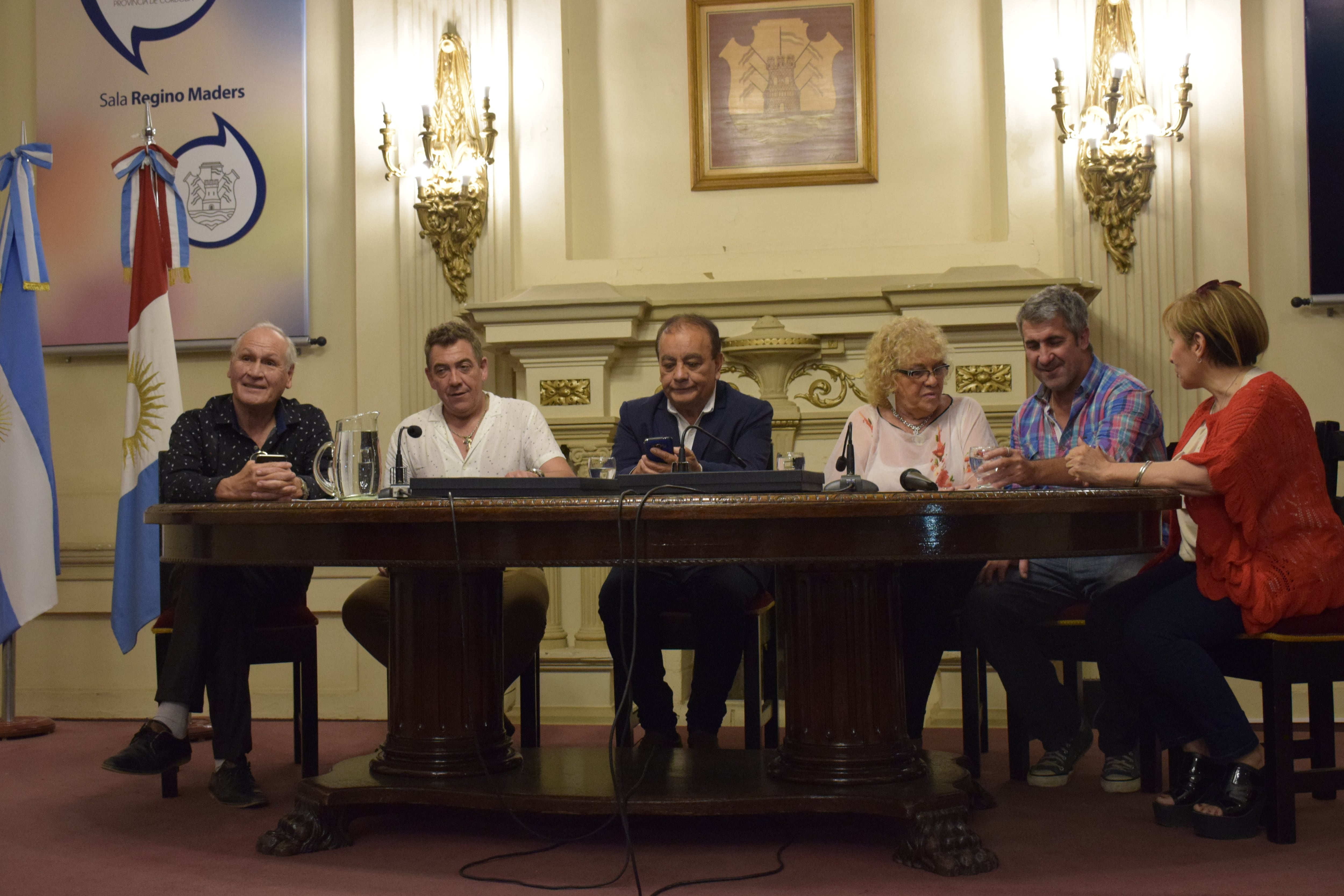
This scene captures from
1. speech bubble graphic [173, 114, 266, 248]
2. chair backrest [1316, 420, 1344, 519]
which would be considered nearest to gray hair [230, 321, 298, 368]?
speech bubble graphic [173, 114, 266, 248]

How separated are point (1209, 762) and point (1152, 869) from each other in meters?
0.40

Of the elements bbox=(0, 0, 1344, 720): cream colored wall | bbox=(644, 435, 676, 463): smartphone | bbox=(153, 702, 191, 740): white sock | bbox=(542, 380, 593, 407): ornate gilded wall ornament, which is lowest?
bbox=(153, 702, 191, 740): white sock

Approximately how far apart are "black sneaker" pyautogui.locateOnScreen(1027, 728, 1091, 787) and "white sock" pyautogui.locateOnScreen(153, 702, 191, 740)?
6.27ft

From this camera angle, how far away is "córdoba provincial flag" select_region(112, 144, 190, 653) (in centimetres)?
388

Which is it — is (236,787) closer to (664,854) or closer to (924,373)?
(664,854)

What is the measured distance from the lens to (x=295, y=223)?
440 centimetres

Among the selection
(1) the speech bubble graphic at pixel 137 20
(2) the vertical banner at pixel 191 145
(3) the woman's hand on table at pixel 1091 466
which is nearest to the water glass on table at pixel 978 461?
(3) the woman's hand on table at pixel 1091 466

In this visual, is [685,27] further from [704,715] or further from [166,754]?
[166,754]

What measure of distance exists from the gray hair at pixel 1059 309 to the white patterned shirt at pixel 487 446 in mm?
1250

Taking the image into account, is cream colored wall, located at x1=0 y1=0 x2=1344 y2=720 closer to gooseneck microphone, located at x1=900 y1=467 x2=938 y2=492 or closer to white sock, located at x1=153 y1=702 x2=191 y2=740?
white sock, located at x1=153 y1=702 x2=191 y2=740

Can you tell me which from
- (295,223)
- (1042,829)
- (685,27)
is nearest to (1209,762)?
(1042,829)

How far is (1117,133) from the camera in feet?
12.6

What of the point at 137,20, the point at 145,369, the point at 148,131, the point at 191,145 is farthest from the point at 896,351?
the point at 137,20

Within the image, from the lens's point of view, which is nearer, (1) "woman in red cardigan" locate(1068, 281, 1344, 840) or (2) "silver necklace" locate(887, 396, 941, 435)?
(1) "woman in red cardigan" locate(1068, 281, 1344, 840)
